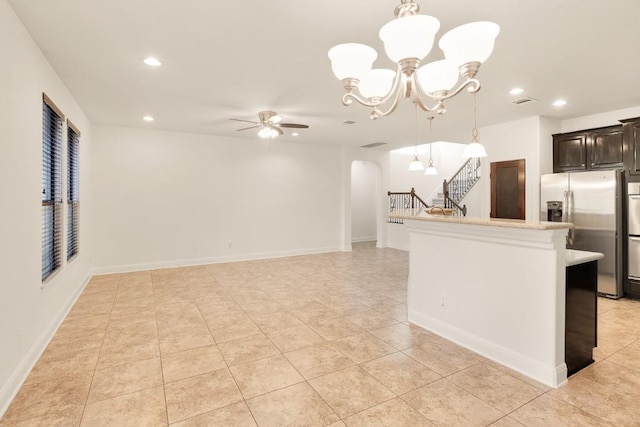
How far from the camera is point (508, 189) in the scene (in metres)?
5.85

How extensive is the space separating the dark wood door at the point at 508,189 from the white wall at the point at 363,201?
4737mm

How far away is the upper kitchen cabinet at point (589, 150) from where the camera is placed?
15.8 feet

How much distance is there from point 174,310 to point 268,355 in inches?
72.6

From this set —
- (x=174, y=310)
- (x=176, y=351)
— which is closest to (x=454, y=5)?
(x=176, y=351)

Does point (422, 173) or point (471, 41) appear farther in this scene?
point (422, 173)

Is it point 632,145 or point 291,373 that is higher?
point 632,145

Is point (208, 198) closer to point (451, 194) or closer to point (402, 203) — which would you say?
point (402, 203)

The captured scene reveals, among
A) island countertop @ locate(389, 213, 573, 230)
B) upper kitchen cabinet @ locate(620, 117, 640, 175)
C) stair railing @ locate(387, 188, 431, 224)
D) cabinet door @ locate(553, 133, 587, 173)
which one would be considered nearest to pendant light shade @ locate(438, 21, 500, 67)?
island countertop @ locate(389, 213, 573, 230)

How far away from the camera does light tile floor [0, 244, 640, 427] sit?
210cm

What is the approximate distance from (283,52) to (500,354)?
3.33 m

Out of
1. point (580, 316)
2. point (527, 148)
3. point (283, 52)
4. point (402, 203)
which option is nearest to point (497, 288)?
point (580, 316)

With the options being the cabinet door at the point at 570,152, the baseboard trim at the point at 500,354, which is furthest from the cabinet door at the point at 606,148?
the baseboard trim at the point at 500,354

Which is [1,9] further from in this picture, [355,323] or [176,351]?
[355,323]

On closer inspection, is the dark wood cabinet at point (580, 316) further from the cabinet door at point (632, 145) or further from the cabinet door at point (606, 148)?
the cabinet door at point (606, 148)
